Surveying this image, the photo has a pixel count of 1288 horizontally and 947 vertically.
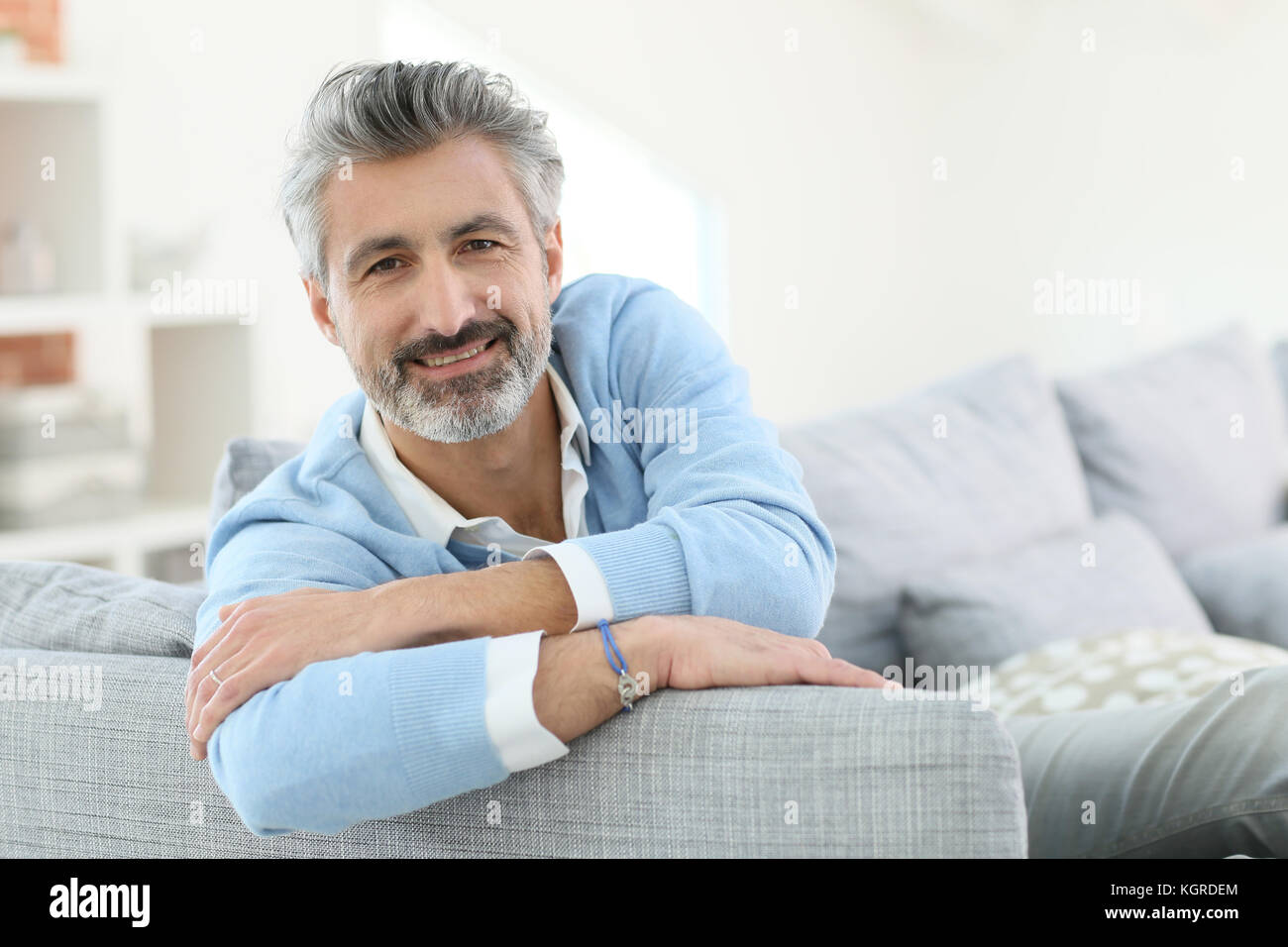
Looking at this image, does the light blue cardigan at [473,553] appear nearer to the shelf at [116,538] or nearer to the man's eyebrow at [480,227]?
the man's eyebrow at [480,227]

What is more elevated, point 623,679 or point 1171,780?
point 623,679

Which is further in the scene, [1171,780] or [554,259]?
[554,259]

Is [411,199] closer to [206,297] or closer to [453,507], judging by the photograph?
[453,507]

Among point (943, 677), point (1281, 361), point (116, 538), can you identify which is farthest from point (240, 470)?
point (1281, 361)

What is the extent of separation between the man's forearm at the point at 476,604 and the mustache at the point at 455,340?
0.28m

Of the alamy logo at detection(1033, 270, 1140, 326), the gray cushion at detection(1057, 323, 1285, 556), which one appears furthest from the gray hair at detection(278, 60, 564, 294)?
the alamy logo at detection(1033, 270, 1140, 326)

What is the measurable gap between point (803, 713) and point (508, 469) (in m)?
0.55

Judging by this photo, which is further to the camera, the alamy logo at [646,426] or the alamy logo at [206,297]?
the alamy logo at [206,297]

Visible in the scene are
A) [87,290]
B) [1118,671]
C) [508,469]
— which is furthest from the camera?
[87,290]

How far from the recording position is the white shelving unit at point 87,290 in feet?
9.49

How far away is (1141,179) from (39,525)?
357 centimetres

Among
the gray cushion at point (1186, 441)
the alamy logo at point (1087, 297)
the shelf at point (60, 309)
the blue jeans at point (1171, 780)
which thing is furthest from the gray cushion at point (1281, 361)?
the shelf at point (60, 309)

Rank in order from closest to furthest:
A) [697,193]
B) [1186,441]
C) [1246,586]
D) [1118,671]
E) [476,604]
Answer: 1. [476,604]
2. [1118,671]
3. [1246,586]
4. [1186,441]
5. [697,193]
